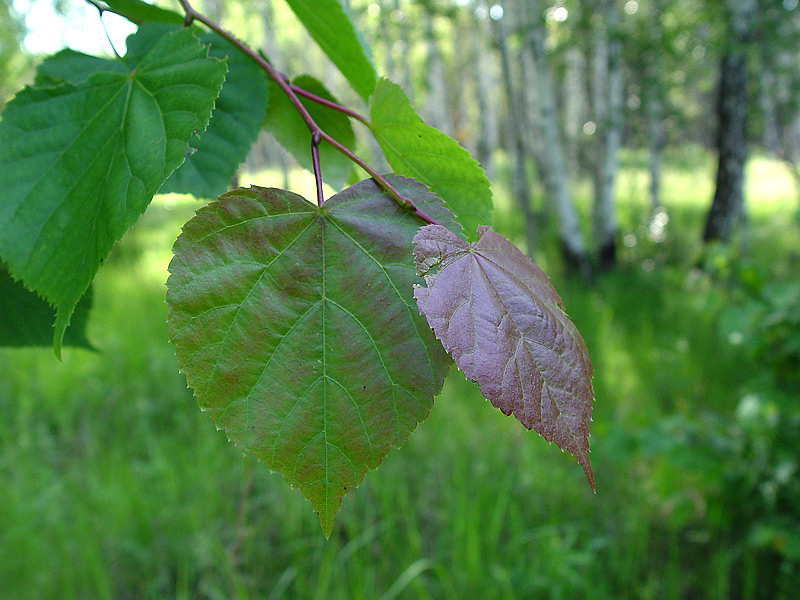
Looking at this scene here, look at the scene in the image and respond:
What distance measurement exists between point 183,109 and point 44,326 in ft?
0.80

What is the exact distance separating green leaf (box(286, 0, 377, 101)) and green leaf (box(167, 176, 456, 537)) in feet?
0.66

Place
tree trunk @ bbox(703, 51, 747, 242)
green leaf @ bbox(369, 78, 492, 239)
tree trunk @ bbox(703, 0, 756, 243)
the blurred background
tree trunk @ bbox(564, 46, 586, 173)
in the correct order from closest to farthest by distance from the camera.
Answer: green leaf @ bbox(369, 78, 492, 239) → the blurred background → tree trunk @ bbox(703, 0, 756, 243) → tree trunk @ bbox(703, 51, 747, 242) → tree trunk @ bbox(564, 46, 586, 173)

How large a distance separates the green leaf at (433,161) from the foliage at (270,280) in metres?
0.06

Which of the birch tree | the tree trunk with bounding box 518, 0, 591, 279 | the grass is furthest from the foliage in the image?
the birch tree

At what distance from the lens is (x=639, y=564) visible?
6.36ft

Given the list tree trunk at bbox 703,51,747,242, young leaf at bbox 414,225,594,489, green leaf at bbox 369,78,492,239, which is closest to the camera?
young leaf at bbox 414,225,594,489

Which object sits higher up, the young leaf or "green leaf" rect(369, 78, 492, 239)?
"green leaf" rect(369, 78, 492, 239)

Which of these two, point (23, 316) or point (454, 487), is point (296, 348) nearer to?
point (23, 316)

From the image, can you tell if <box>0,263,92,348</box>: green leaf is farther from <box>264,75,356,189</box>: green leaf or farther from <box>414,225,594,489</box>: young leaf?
<box>414,225,594,489</box>: young leaf

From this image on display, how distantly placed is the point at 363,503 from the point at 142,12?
77.7 inches

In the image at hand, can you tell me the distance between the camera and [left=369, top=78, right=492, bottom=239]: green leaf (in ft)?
1.15

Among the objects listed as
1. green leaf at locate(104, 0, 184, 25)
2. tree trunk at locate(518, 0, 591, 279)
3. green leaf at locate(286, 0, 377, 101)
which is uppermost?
tree trunk at locate(518, 0, 591, 279)

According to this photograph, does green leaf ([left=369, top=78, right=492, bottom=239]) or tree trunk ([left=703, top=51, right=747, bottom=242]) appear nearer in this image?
green leaf ([left=369, top=78, right=492, bottom=239])

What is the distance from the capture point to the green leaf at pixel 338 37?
0.41 m
